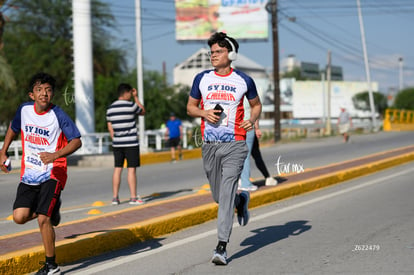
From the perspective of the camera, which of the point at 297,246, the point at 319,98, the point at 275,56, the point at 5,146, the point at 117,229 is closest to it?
the point at 5,146

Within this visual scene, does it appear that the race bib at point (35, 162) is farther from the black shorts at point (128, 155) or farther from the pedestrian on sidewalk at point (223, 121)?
the black shorts at point (128, 155)

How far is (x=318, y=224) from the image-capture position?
775 cm

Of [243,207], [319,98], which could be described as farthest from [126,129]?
[319,98]

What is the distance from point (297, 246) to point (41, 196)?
2.58m

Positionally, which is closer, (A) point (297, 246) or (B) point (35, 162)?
(B) point (35, 162)

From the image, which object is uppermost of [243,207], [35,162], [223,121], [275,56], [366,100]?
[275,56]

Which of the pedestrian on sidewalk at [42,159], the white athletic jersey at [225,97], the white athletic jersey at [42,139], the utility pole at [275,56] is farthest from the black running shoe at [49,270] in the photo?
the utility pole at [275,56]

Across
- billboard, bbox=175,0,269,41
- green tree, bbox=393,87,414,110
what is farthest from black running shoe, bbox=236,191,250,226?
green tree, bbox=393,87,414,110

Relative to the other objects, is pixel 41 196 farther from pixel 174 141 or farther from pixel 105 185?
pixel 174 141

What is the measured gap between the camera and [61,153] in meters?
5.24

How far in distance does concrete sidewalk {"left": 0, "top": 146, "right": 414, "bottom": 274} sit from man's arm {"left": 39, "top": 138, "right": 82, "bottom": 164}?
0.94 meters

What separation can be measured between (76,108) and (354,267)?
823 inches

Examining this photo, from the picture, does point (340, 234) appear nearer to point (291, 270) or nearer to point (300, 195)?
point (291, 270)

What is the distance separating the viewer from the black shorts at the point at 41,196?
525cm
